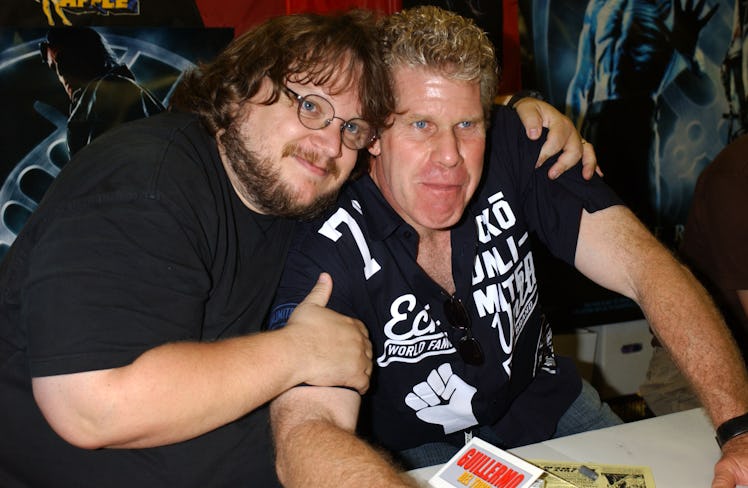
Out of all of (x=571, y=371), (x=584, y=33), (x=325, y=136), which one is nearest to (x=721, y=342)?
(x=571, y=371)

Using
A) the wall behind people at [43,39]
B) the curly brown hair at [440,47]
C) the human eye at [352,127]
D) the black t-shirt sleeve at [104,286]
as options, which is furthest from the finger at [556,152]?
the black t-shirt sleeve at [104,286]

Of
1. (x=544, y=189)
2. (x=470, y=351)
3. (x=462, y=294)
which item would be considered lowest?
(x=470, y=351)

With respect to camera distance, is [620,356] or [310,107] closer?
[310,107]

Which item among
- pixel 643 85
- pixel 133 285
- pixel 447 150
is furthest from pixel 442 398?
pixel 643 85

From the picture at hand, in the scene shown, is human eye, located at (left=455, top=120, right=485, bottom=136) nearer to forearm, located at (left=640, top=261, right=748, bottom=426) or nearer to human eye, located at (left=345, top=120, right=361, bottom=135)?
human eye, located at (left=345, top=120, right=361, bottom=135)

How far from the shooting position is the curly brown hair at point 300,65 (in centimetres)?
153

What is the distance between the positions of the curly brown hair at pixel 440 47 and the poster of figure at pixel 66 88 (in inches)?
47.2

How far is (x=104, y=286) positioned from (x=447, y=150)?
2.98 feet

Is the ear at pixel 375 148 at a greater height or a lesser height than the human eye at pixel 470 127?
lesser

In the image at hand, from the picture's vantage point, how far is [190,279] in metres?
1.23

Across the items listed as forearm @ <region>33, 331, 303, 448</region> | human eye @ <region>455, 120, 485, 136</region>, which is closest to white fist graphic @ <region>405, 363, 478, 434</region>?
forearm @ <region>33, 331, 303, 448</region>

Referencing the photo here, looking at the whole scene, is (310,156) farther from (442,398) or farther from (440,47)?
(442,398)

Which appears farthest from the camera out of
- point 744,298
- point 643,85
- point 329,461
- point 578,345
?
point 578,345

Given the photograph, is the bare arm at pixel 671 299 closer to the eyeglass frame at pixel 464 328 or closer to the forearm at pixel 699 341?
the forearm at pixel 699 341
